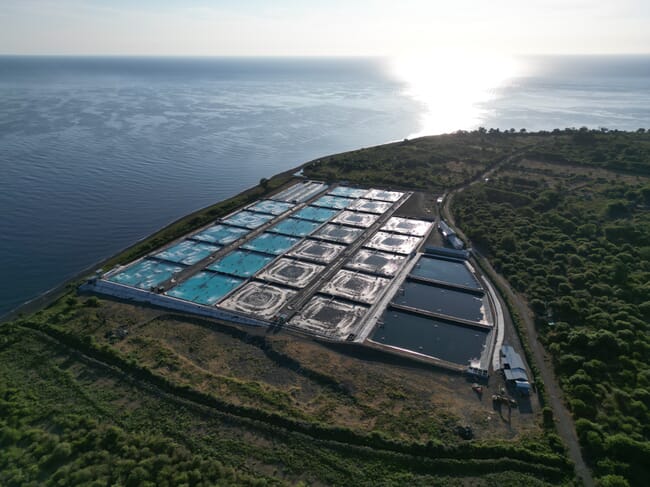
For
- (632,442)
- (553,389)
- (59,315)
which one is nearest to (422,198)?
(553,389)

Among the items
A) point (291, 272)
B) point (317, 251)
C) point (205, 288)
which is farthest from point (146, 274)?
point (317, 251)

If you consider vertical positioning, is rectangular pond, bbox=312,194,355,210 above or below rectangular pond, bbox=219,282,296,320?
above

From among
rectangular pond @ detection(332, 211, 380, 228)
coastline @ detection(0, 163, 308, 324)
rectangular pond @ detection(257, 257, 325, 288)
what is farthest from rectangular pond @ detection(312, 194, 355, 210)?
rectangular pond @ detection(257, 257, 325, 288)

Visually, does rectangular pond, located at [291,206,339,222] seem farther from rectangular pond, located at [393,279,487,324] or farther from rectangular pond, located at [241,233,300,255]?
rectangular pond, located at [393,279,487,324]

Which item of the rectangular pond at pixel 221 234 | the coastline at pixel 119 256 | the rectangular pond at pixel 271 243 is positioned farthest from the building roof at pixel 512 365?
the coastline at pixel 119 256

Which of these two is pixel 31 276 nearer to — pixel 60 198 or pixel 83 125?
pixel 60 198

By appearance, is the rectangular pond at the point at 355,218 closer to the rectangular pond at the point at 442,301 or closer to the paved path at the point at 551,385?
the rectangular pond at the point at 442,301
